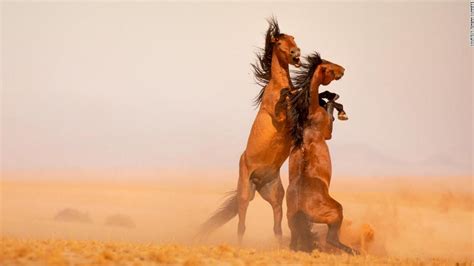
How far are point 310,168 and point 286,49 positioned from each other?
3037mm

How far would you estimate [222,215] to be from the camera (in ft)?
52.5

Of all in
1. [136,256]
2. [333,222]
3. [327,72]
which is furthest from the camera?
[327,72]

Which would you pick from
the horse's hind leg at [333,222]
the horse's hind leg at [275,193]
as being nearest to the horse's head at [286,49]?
the horse's hind leg at [275,193]

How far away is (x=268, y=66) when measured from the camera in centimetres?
1518

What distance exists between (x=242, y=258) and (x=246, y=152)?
14.5ft

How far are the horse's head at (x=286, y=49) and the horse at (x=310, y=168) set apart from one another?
72 centimetres

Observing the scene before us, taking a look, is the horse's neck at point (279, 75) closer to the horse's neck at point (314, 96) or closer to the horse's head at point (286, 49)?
the horse's head at point (286, 49)

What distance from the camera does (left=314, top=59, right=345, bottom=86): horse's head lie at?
13852 millimetres

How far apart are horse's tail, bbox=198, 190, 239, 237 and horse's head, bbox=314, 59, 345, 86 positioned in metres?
3.87

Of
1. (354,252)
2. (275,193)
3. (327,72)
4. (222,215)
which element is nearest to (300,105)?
(327,72)

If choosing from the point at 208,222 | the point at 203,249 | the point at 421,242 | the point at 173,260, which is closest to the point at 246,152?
the point at 208,222

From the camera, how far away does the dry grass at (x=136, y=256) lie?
925 centimetres

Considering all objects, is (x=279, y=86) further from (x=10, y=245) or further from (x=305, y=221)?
(x=10, y=245)

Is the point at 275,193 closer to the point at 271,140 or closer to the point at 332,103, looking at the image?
the point at 271,140
